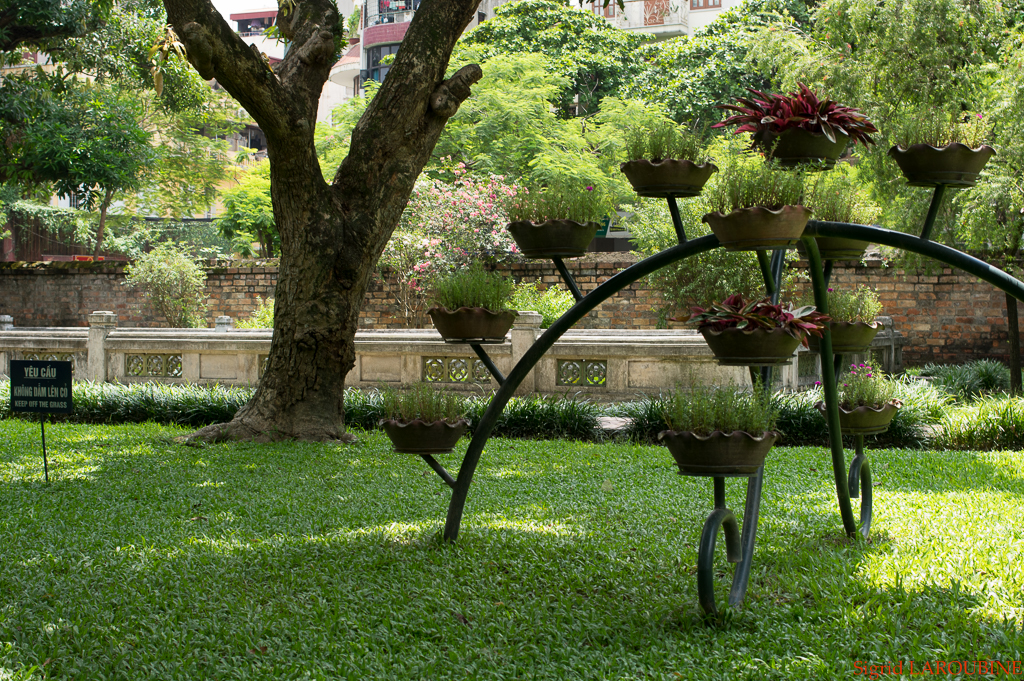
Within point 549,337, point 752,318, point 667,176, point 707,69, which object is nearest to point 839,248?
point 667,176

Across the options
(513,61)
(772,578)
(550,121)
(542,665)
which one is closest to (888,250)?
(550,121)

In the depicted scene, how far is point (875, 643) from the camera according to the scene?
2953 millimetres

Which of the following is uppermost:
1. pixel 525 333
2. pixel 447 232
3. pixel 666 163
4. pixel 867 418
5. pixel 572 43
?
pixel 572 43

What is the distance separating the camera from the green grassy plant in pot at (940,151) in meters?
3.35

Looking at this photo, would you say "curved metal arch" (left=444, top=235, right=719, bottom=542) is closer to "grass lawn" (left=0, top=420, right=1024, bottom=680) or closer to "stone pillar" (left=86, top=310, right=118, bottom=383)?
"grass lawn" (left=0, top=420, right=1024, bottom=680)

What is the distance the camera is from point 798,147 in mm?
3271

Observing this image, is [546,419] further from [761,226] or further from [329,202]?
[761,226]

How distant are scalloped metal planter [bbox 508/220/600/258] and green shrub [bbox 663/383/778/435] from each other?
103 centimetres

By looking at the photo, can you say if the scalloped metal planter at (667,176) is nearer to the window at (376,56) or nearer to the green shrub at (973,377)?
the green shrub at (973,377)

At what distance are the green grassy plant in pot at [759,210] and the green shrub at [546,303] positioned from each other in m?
10.4

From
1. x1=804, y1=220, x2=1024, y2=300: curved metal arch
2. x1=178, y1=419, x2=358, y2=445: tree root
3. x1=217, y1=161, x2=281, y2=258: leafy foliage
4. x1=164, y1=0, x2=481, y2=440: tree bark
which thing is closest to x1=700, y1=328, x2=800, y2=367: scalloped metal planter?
x1=804, y1=220, x2=1024, y2=300: curved metal arch

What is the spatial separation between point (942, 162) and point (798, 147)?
64 centimetres

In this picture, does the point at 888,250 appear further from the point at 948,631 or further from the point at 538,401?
the point at 948,631

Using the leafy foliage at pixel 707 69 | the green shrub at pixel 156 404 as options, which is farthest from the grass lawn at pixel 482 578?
the leafy foliage at pixel 707 69
